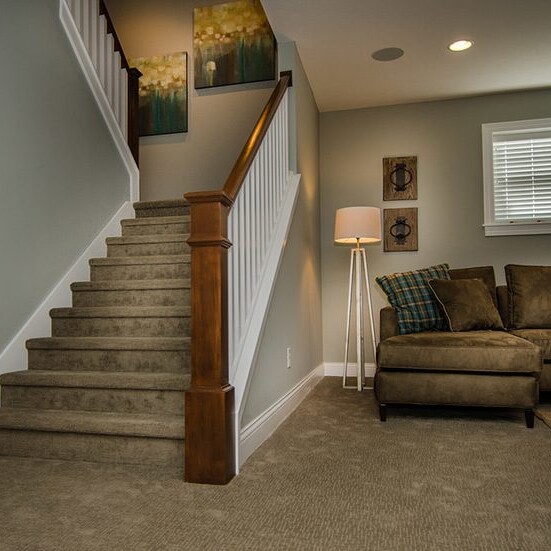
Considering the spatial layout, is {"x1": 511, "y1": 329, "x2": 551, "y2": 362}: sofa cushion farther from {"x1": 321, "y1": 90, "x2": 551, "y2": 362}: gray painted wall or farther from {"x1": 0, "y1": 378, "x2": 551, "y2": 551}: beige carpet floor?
{"x1": 321, "y1": 90, "x2": 551, "y2": 362}: gray painted wall

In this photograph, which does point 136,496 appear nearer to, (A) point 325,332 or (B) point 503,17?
(A) point 325,332

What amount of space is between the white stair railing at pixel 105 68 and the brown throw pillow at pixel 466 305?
2.47 meters

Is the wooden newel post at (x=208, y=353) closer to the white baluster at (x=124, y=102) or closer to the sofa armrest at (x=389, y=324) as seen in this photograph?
the sofa armrest at (x=389, y=324)

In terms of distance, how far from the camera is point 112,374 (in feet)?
8.02

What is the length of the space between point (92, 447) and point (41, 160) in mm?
1688

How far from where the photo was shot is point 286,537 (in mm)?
1521

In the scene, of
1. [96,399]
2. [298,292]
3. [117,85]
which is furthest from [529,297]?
[117,85]

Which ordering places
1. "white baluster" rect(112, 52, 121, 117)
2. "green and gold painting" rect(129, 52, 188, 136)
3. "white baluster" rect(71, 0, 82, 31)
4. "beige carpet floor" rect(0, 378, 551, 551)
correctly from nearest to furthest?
1. "beige carpet floor" rect(0, 378, 551, 551)
2. "white baluster" rect(71, 0, 82, 31)
3. "white baluster" rect(112, 52, 121, 117)
4. "green and gold painting" rect(129, 52, 188, 136)

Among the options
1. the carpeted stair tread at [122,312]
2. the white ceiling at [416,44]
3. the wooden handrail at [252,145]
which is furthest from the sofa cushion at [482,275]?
the carpeted stair tread at [122,312]

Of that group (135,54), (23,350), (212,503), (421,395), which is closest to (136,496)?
(212,503)

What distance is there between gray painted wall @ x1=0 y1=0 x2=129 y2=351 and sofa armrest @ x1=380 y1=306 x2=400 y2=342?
2110mm

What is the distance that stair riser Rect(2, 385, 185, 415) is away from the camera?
7.63 feet

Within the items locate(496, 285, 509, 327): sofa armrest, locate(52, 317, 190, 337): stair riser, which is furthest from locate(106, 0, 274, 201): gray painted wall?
locate(496, 285, 509, 327): sofa armrest

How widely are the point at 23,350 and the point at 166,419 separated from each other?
3.46 ft
